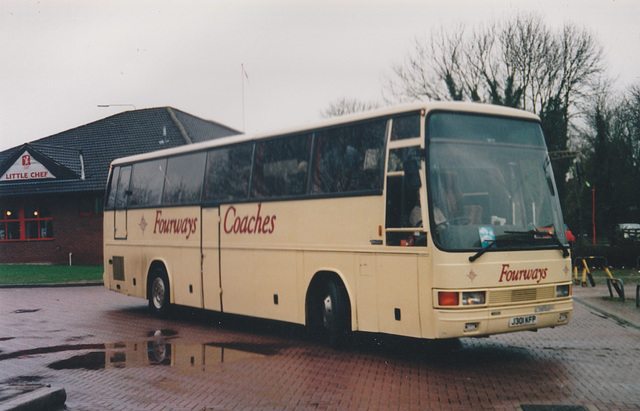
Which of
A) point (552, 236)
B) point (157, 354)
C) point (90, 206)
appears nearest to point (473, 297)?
point (552, 236)

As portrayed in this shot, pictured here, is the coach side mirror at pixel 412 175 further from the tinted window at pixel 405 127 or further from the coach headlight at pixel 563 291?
the coach headlight at pixel 563 291

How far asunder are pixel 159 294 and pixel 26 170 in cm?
2547

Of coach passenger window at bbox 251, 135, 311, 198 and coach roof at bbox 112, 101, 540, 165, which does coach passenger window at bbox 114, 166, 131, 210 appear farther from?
coach passenger window at bbox 251, 135, 311, 198

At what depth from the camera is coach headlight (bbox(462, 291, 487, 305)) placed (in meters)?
8.87

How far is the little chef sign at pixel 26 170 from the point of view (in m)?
37.4

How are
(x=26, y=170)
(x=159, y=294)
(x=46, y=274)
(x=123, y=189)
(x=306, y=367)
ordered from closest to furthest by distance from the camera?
1. (x=306, y=367)
2. (x=159, y=294)
3. (x=123, y=189)
4. (x=46, y=274)
5. (x=26, y=170)

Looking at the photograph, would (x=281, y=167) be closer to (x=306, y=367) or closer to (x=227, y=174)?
(x=227, y=174)

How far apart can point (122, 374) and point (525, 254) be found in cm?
544

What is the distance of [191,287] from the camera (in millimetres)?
14305

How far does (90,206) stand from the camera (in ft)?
119

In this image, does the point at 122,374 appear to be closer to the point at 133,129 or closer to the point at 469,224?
the point at 469,224

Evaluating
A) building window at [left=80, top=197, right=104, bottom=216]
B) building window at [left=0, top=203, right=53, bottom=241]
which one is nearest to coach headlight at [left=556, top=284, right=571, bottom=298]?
building window at [left=80, top=197, right=104, bottom=216]

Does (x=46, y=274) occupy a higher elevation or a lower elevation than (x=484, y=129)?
lower

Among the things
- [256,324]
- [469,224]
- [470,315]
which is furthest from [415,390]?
[256,324]
